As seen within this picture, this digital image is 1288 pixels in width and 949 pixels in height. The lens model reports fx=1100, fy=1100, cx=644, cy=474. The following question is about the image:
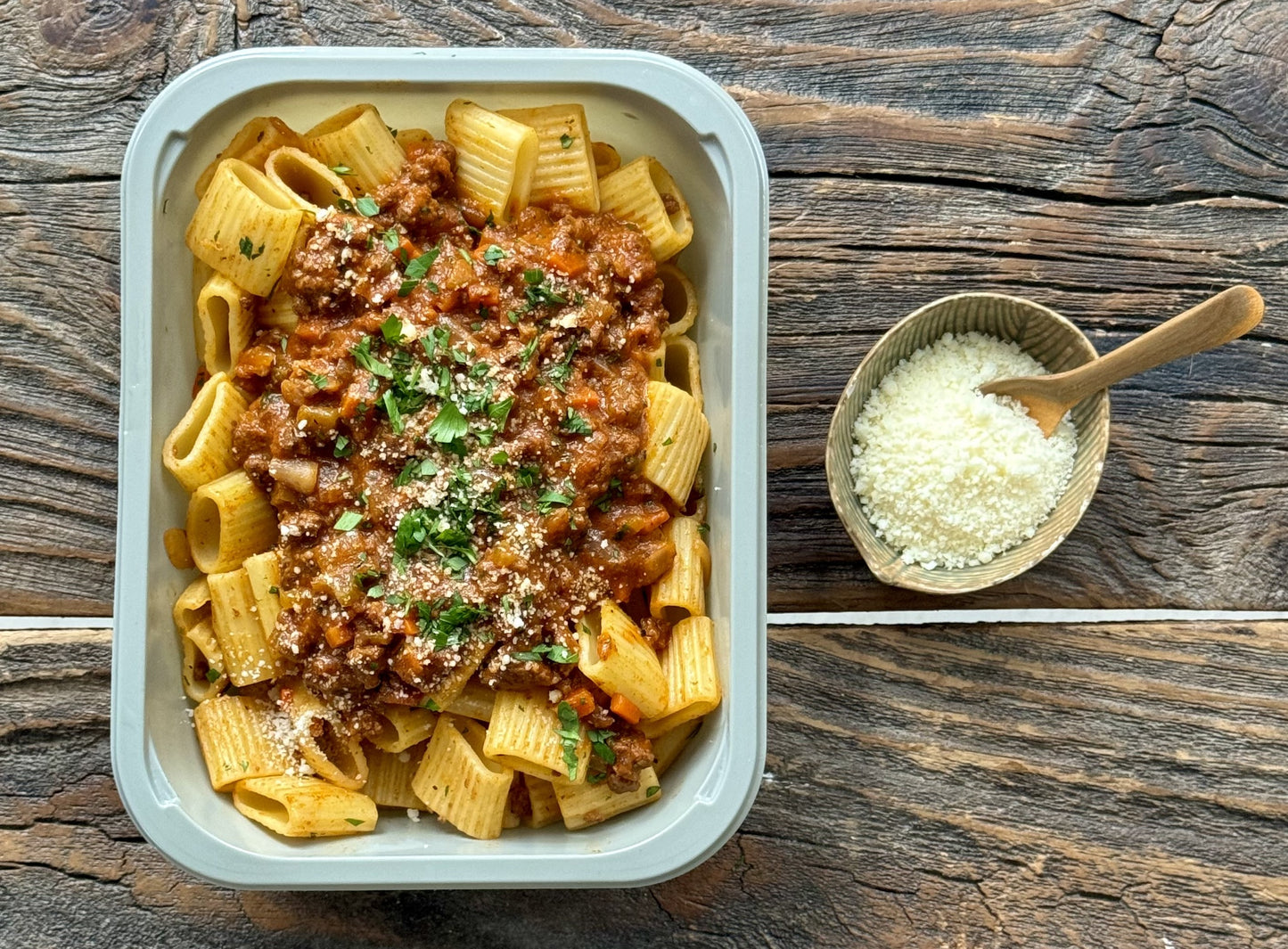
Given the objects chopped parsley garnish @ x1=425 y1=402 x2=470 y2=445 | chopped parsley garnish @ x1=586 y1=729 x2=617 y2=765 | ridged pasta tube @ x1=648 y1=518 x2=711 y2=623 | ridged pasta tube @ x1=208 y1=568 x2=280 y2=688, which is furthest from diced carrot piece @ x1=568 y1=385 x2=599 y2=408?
ridged pasta tube @ x1=208 y1=568 x2=280 y2=688

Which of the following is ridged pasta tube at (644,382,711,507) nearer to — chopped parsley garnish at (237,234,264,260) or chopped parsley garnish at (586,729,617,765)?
chopped parsley garnish at (586,729,617,765)

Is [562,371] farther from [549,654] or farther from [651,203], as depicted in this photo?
[549,654]

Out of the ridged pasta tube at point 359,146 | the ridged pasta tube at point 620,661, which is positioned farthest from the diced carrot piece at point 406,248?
the ridged pasta tube at point 620,661

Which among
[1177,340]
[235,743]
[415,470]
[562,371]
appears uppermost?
[1177,340]

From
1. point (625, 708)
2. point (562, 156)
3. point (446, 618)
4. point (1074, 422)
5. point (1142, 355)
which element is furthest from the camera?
point (1074, 422)

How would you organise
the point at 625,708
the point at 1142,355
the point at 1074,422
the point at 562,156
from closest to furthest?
the point at 625,708
the point at 562,156
the point at 1142,355
the point at 1074,422

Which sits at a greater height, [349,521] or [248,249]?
[248,249]

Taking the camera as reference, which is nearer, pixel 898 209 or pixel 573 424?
pixel 573 424

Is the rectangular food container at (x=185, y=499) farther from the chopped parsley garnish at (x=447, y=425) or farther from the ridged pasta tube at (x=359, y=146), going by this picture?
the chopped parsley garnish at (x=447, y=425)

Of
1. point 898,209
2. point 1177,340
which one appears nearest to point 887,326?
point 898,209
